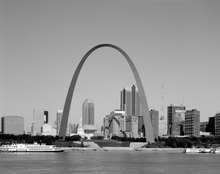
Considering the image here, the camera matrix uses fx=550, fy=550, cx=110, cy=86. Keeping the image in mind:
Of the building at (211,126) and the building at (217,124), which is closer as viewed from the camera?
the building at (217,124)

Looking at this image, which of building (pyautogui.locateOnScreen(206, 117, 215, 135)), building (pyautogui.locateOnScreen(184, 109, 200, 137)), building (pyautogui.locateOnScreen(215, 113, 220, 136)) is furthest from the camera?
building (pyautogui.locateOnScreen(206, 117, 215, 135))

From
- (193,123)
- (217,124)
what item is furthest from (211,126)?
(193,123)

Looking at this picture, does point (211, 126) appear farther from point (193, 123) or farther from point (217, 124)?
point (193, 123)

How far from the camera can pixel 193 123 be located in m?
179

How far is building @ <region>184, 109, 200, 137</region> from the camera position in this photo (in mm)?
178375

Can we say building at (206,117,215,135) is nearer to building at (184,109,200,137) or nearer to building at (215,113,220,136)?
building at (215,113,220,136)

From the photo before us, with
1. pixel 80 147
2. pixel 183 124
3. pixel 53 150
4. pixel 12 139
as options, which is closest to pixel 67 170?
pixel 53 150

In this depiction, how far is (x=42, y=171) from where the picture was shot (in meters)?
43.3

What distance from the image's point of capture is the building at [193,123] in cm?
17838

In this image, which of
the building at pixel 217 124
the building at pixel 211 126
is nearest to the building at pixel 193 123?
the building at pixel 217 124

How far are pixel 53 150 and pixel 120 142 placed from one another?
135 ft

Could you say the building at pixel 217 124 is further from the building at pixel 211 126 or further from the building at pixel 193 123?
the building at pixel 211 126

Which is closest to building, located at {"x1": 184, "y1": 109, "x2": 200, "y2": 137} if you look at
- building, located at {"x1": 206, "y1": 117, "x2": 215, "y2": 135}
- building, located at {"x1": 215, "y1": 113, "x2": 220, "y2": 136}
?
building, located at {"x1": 215, "y1": 113, "x2": 220, "y2": 136}

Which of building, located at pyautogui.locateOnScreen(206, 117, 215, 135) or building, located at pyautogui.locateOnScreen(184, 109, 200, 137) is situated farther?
building, located at pyautogui.locateOnScreen(206, 117, 215, 135)
